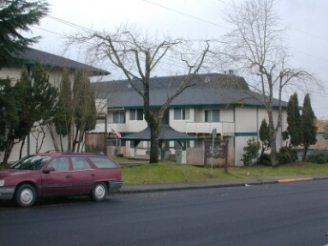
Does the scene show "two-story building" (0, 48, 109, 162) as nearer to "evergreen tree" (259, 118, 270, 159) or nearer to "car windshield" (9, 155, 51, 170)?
"car windshield" (9, 155, 51, 170)

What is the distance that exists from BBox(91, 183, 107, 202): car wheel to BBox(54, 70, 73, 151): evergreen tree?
8.26 meters

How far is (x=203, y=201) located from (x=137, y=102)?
117 feet

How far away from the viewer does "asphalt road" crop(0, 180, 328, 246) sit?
10.7 m

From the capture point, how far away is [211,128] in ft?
155

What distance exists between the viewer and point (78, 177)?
668 inches

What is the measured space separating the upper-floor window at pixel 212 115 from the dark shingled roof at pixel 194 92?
3.53 feet

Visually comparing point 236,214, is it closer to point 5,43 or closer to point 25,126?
point 5,43

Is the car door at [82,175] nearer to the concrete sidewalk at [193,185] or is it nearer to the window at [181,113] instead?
the concrete sidewalk at [193,185]

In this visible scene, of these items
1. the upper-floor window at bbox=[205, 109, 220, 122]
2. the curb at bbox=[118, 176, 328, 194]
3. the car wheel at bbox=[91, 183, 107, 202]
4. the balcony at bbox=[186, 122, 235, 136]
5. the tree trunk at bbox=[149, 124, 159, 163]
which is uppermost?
the upper-floor window at bbox=[205, 109, 220, 122]

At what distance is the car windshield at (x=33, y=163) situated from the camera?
1644 cm

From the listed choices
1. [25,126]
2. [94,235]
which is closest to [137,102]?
[25,126]


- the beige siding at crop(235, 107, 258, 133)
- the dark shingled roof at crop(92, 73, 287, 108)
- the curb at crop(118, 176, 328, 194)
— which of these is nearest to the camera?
the curb at crop(118, 176, 328, 194)

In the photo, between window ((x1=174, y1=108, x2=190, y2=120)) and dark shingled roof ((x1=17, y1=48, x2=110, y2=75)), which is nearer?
dark shingled roof ((x1=17, y1=48, x2=110, y2=75))

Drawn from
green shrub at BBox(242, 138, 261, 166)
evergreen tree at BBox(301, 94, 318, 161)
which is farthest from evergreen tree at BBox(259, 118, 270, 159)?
evergreen tree at BBox(301, 94, 318, 161)
